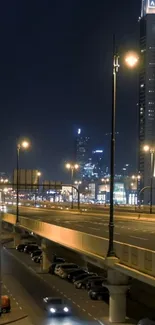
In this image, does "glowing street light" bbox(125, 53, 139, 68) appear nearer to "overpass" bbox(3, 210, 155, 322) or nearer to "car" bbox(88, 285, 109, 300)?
"overpass" bbox(3, 210, 155, 322)

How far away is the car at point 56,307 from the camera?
39781 millimetres

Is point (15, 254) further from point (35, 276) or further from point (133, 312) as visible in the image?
point (133, 312)

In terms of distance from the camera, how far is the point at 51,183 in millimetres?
114938

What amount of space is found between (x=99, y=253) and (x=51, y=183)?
84265 mm

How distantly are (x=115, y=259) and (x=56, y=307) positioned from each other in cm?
1393

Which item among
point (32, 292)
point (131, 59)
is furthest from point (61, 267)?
point (131, 59)

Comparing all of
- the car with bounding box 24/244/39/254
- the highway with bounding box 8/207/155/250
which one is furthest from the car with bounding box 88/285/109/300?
the car with bounding box 24/244/39/254

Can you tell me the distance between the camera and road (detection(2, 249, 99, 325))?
38156 mm

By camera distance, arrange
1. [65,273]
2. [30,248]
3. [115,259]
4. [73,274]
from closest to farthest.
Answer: [115,259] → [73,274] → [65,273] → [30,248]

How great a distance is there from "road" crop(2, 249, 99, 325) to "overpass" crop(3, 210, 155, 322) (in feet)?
11.5

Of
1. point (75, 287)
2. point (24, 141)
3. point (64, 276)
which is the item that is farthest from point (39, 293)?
point (24, 141)

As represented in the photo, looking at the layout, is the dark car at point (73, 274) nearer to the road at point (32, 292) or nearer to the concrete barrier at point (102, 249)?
the road at point (32, 292)

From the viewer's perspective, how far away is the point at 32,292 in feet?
164

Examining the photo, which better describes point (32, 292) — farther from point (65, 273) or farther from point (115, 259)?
point (115, 259)
